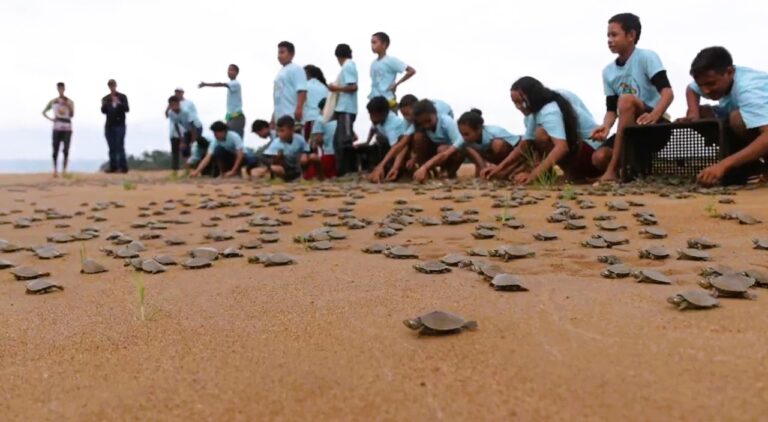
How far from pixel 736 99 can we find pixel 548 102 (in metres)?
1.65

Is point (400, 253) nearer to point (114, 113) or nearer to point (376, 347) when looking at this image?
point (376, 347)

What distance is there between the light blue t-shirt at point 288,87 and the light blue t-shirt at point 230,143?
137cm

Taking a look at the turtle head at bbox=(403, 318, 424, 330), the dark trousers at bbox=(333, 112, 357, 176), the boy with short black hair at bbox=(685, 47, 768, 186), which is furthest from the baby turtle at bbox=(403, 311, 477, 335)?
the dark trousers at bbox=(333, 112, 357, 176)

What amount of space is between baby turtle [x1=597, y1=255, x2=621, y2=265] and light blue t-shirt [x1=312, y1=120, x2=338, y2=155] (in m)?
6.20

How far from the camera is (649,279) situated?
207 centimetres

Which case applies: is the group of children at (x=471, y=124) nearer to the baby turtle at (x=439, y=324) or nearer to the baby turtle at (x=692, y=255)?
the baby turtle at (x=692, y=255)

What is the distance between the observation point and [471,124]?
6.75m

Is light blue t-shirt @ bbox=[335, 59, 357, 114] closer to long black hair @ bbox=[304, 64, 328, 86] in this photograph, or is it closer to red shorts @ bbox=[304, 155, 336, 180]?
red shorts @ bbox=[304, 155, 336, 180]

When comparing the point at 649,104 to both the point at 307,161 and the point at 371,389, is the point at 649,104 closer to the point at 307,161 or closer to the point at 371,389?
the point at 307,161

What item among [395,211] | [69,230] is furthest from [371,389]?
[69,230]

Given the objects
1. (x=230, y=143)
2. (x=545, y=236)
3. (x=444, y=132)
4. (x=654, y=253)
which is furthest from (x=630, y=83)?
(x=230, y=143)

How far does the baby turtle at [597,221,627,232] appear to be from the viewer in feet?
10.5

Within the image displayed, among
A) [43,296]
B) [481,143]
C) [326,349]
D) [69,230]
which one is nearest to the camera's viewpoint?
[326,349]

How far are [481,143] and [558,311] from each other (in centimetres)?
545
